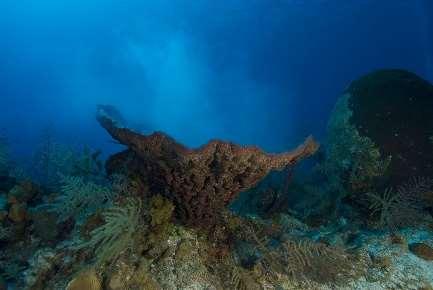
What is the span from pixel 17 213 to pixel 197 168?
7.15 ft

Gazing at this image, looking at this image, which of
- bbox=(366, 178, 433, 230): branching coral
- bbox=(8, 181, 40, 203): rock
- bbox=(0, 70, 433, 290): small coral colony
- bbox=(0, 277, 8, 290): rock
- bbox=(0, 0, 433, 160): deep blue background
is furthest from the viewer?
bbox=(0, 0, 433, 160): deep blue background

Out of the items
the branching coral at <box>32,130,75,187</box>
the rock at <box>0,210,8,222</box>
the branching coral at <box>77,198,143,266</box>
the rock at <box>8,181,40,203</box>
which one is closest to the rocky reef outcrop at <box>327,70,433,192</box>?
the branching coral at <box>77,198,143,266</box>

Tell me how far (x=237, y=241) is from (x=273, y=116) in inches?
1754

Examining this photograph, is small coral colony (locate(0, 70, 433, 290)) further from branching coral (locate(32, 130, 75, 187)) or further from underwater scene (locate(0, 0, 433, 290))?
branching coral (locate(32, 130, 75, 187))

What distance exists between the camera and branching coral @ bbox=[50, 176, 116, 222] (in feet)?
12.4

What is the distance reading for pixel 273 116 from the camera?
4769cm

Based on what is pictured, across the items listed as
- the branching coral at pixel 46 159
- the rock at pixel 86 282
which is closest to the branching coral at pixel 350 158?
the rock at pixel 86 282

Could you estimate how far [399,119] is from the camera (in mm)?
6367

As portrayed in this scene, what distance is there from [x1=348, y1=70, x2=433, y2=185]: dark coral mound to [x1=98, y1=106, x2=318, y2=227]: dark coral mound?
3.12m

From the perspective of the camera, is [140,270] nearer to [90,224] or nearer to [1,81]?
[90,224]

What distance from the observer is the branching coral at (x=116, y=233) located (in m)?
3.26

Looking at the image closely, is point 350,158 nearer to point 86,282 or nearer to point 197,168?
point 197,168

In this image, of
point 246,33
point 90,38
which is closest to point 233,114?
point 246,33

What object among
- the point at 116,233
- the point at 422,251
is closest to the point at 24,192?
the point at 116,233
